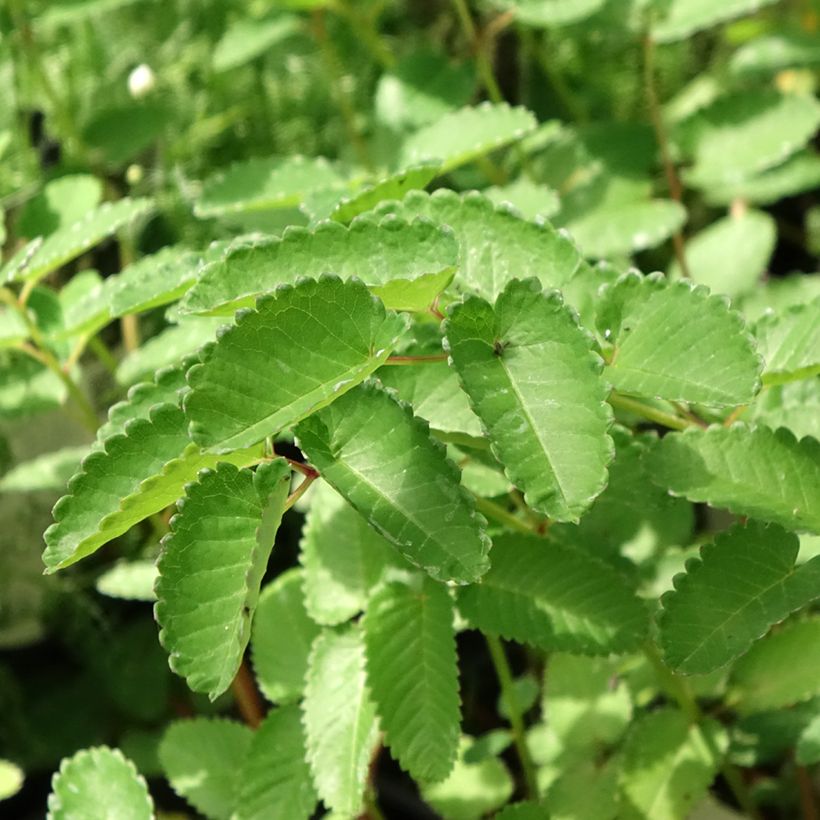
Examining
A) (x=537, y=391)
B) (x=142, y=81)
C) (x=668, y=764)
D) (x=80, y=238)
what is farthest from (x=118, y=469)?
(x=142, y=81)

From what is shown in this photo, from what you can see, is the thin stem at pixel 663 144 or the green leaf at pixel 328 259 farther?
the thin stem at pixel 663 144

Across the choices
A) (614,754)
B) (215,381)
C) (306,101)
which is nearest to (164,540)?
(215,381)

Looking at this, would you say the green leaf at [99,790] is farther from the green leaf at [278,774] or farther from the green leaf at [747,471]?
the green leaf at [747,471]

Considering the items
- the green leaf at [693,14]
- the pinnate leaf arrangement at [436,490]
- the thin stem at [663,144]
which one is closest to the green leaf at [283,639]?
the pinnate leaf arrangement at [436,490]

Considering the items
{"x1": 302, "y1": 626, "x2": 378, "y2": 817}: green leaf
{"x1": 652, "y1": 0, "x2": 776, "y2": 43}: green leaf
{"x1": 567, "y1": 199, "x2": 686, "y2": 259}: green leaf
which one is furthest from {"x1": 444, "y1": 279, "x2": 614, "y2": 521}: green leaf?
{"x1": 652, "y1": 0, "x2": 776, "y2": 43}: green leaf

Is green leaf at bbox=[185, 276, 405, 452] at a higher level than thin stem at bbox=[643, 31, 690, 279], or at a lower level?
higher

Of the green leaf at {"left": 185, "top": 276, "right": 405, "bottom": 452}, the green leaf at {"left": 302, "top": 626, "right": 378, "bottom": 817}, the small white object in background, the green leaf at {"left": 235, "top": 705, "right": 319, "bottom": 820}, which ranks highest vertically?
the green leaf at {"left": 185, "top": 276, "right": 405, "bottom": 452}

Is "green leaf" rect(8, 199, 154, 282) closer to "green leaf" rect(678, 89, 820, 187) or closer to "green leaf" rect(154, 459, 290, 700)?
"green leaf" rect(154, 459, 290, 700)
